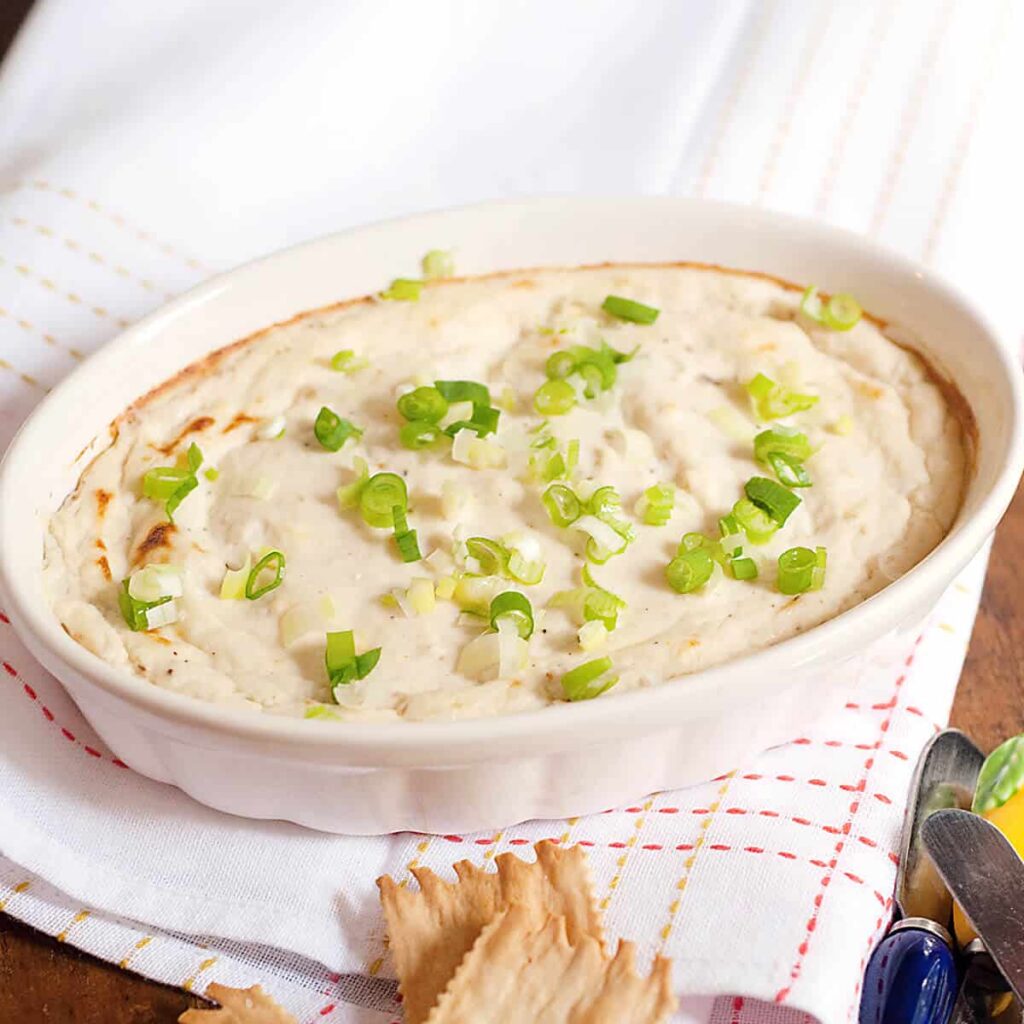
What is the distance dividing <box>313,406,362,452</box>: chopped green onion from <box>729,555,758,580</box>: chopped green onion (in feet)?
2.52

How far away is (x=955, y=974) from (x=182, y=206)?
2.40 metres

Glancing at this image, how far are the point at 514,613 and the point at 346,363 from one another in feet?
2.65

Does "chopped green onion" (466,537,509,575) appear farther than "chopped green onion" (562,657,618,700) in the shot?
Yes

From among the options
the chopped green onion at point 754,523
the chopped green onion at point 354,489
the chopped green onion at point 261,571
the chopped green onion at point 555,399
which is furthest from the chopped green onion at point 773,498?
the chopped green onion at point 261,571

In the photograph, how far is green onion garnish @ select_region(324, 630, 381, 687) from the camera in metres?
2.13

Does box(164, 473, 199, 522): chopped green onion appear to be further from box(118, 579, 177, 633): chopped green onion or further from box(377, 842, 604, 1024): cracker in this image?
box(377, 842, 604, 1024): cracker

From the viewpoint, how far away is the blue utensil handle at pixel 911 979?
200 cm

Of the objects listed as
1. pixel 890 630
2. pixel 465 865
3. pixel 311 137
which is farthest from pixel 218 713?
pixel 311 137

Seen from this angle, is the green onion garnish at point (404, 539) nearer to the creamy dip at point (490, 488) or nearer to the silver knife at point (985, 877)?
the creamy dip at point (490, 488)

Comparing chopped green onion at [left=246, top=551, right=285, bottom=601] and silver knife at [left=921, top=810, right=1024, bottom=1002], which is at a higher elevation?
chopped green onion at [left=246, top=551, right=285, bottom=601]

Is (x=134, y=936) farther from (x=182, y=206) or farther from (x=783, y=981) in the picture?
(x=182, y=206)

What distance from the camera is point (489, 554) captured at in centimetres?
234

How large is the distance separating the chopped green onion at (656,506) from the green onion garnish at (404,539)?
395 mm

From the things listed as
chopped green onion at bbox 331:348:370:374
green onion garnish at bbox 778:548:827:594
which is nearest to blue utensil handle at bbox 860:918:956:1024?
green onion garnish at bbox 778:548:827:594
